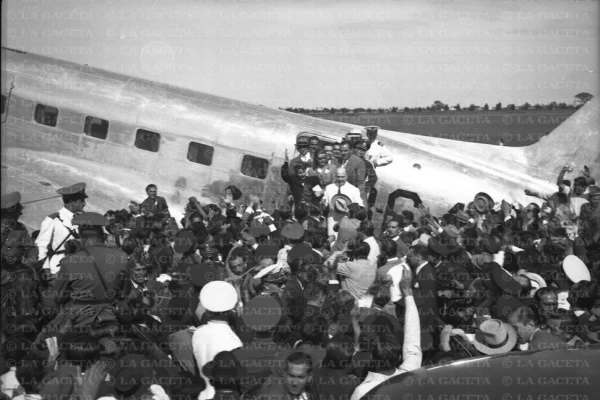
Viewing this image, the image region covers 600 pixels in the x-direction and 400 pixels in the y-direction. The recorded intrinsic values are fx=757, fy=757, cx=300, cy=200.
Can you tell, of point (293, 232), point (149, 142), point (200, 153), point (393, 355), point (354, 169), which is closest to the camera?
point (393, 355)

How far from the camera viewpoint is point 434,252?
925 centimetres

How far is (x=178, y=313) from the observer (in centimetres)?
809

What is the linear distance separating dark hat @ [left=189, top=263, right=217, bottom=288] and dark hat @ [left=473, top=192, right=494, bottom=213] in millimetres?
6066

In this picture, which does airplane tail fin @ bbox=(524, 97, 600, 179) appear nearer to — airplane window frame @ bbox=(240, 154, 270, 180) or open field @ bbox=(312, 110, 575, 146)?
airplane window frame @ bbox=(240, 154, 270, 180)

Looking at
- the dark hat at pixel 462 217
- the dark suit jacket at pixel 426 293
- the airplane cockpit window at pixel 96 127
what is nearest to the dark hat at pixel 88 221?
the dark suit jacket at pixel 426 293

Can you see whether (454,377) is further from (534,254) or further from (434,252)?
(534,254)

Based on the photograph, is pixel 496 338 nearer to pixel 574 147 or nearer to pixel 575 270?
pixel 575 270

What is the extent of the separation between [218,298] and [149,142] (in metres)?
10.3

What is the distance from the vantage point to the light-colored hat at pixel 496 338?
21.7 ft

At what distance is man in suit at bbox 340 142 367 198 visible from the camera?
43.9 feet

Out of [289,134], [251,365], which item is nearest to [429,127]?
[289,134]

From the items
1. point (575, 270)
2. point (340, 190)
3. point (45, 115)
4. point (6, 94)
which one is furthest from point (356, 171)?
point (6, 94)

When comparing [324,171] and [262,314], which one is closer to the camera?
[262,314]

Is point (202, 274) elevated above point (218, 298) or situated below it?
below
